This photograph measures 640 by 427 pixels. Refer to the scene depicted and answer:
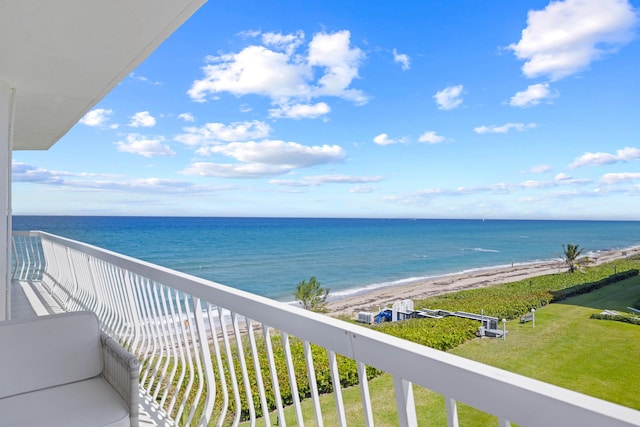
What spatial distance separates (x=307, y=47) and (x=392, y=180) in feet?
48.3

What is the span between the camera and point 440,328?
772 centimetres

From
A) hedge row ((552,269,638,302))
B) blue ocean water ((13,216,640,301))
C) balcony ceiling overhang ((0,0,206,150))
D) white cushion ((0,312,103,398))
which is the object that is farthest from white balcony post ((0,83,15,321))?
blue ocean water ((13,216,640,301))

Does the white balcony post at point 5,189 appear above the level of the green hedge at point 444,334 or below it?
above

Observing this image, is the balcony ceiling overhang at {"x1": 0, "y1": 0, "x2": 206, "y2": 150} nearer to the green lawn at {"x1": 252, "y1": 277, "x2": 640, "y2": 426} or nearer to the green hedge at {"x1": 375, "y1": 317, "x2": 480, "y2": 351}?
the green lawn at {"x1": 252, "y1": 277, "x2": 640, "y2": 426}

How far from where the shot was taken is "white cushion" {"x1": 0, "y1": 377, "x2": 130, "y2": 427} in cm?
150

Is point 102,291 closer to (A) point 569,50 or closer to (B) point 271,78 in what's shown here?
(A) point 569,50

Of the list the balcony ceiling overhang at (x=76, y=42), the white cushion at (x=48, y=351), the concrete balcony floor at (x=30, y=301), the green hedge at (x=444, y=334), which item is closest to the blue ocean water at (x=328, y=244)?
the green hedge at (x=444, y=334)

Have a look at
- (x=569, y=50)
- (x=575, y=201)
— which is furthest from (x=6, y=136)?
(x=575, y=201)

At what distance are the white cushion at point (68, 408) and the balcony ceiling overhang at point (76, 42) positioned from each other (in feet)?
5.63

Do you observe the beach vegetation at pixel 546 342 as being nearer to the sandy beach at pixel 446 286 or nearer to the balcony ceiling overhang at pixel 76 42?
the balcony ceiling overhang at pixel 76 42

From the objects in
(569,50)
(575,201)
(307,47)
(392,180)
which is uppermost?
(307,47)

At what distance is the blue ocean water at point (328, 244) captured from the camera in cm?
2445

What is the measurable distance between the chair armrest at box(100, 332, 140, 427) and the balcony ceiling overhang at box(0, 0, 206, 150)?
1.55 m

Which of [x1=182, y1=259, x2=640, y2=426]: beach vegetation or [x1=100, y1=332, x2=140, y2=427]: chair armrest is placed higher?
[x1=100, y1=332, x2=140, y2=427]: chair armrest
